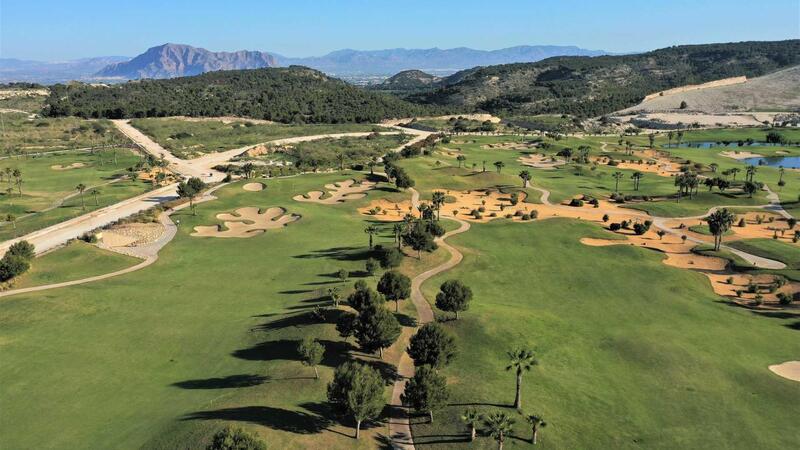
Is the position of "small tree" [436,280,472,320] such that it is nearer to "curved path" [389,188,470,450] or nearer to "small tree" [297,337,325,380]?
"curved path" [389,188,470,450]

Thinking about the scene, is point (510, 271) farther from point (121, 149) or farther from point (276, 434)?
Answer: point (121, 149)

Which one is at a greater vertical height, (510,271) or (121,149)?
(121,149)

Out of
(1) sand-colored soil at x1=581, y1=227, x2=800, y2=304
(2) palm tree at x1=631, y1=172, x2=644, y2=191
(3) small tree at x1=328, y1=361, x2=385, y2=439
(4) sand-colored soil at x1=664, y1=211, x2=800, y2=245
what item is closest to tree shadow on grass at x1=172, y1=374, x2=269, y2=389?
(3) small tree at x1=328, y1=361, x2=385, y2=439

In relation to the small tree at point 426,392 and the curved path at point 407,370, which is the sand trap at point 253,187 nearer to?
the curved path at point 407,370

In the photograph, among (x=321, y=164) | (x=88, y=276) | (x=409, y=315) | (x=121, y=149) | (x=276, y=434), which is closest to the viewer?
(x=276, y=434)

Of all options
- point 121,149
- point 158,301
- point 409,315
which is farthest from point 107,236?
point 121,149

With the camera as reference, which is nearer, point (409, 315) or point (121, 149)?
point (409, 315)
